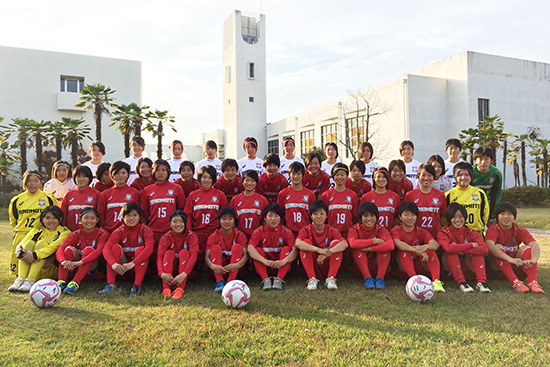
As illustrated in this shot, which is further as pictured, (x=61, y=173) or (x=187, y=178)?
(x=187, y=178)

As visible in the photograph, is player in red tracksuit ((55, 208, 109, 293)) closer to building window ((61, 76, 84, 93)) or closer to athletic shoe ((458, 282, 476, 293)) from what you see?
athletic shoe ((458, 282, 476, 293))

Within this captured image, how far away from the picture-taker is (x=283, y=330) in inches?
135

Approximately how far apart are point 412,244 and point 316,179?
173 centimetres

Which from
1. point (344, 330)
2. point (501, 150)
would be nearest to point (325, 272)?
point (344, 330)

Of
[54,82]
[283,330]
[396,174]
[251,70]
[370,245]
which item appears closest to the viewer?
[283,330]

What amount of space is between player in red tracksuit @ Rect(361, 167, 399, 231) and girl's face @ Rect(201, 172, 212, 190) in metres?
2.11

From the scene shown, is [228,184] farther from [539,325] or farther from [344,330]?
[539,325]

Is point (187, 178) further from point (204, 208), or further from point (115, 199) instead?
point (115, 199)

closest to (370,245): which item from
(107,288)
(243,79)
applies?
(107,288)

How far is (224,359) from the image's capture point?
2900 mm

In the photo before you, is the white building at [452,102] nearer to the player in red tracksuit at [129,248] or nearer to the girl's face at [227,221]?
the girl's face at [227,221]

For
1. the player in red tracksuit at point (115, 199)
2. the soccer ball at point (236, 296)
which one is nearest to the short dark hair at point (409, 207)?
the soccer ball at point (236, 296)

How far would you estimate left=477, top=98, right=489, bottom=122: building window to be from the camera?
93.5 ft

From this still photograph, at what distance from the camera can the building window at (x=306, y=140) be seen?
37250mm
